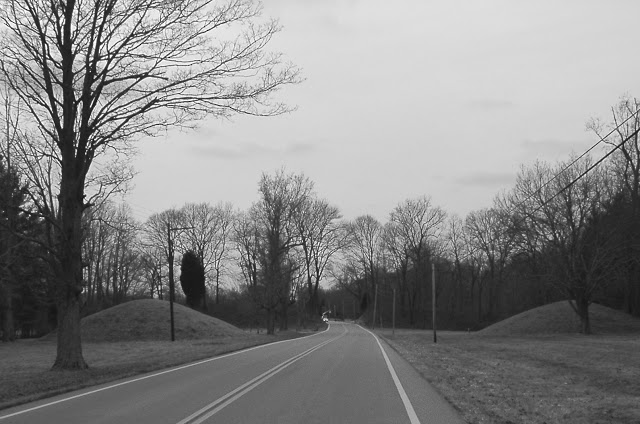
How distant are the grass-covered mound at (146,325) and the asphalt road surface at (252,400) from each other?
3702cm

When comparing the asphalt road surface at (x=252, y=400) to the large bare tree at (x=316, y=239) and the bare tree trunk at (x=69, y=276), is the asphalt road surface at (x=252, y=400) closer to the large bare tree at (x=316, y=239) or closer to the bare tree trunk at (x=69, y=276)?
the bare tree trunk at (x=69, y=276)

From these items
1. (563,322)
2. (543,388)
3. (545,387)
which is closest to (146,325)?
(563,322)

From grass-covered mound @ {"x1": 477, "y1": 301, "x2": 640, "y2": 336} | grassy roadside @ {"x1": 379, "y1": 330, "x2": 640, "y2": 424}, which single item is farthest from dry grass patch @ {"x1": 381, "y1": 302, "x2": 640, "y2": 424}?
grass-covered mound @ {"x1": 477, "y1": 301, "x2": 640, "y2": 336}

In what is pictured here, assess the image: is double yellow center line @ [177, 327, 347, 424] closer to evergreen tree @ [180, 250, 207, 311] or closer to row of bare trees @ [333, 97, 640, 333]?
row of bare trees @ [333, 97, 640, 333]

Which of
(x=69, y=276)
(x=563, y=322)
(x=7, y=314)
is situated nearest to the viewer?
(x=69, y=276)

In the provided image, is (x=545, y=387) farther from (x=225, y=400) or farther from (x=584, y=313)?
(x=584, y=313)

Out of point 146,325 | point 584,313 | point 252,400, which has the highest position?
point 252,400

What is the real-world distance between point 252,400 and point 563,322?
4825 centimetres

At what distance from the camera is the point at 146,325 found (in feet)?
181

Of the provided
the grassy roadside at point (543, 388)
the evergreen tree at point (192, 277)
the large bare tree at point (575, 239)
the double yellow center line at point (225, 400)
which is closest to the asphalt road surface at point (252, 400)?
the double yellow center line at point (225, 400)

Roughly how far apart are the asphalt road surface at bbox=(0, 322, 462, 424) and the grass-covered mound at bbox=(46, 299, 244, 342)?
121 ft

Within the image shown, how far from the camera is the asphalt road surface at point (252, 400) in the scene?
9.67m

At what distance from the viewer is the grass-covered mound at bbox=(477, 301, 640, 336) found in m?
51.1

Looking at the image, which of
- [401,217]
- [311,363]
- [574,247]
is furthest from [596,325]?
[401,217]
